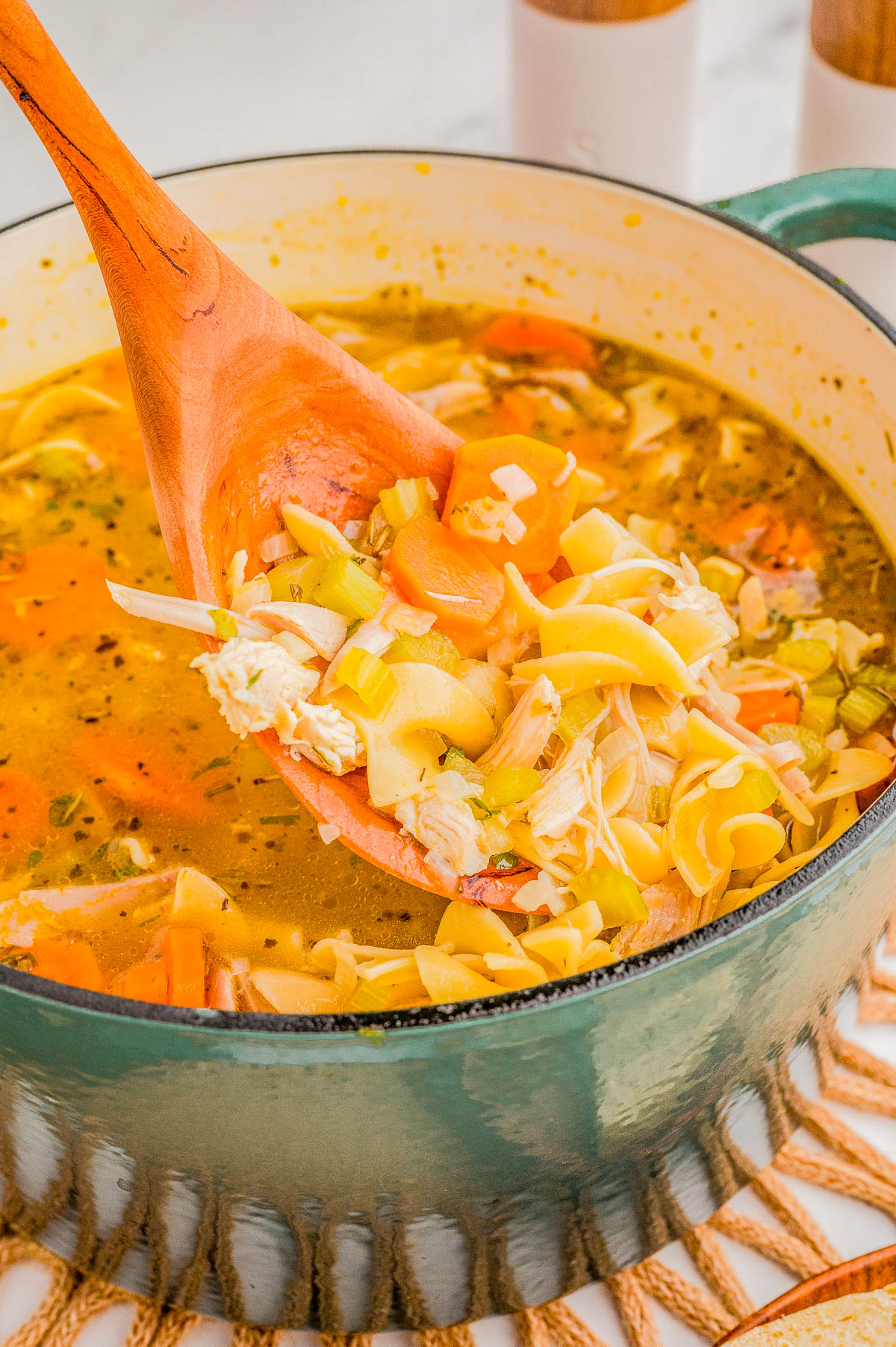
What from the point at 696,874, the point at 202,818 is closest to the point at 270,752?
the point at 202,818

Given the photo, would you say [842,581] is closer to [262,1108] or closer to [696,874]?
[696,874]

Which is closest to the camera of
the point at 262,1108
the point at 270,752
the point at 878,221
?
the point at 262,1108

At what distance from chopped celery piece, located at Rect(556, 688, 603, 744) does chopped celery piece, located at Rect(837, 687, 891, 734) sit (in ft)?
1.30

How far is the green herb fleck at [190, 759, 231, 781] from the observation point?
189 centimetres

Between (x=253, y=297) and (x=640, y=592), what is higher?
(x=253, y=297)

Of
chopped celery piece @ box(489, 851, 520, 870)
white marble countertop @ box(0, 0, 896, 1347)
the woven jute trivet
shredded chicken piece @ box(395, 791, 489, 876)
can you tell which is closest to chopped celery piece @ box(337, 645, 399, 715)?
shredded chicken piece @ box(395, 791, 489, 876)

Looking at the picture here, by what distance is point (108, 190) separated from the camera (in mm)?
1665

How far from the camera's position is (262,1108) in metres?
1.20

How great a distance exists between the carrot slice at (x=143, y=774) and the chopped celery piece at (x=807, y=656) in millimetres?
828

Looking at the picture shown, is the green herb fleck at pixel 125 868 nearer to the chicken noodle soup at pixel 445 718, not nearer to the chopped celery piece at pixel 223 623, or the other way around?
the chicken noodle soup at pixel 445 718

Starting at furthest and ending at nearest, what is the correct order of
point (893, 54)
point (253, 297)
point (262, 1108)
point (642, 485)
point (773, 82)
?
1. point (773, 82)
2. point (893, 54)
3. point (642, 485)
4. point (253, 297)
5. point (262, 1108)

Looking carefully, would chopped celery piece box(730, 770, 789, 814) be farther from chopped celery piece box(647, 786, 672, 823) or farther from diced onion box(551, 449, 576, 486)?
diced onion box(551, 449, 576, 486)

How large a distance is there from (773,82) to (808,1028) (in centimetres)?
291

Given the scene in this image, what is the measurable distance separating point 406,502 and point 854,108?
4.51 feet
